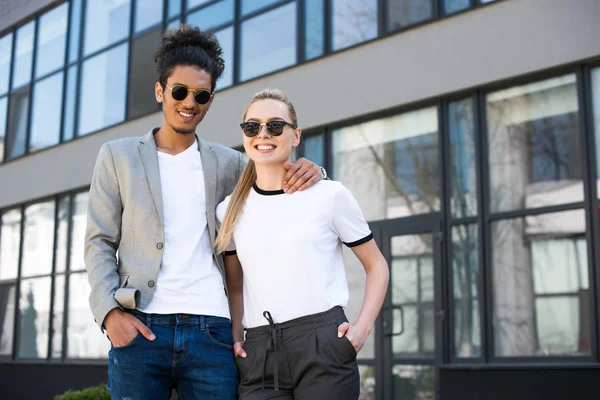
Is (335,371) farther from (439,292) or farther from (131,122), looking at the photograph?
(131,122)

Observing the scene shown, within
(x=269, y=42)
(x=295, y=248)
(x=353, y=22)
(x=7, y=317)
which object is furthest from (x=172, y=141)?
(x=7, y=317)

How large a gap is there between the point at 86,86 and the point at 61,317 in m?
3.90

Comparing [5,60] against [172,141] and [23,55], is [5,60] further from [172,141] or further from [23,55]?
[172,141]

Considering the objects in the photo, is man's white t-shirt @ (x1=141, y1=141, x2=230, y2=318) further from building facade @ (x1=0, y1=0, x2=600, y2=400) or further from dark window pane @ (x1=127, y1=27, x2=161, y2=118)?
dark window pane @ (x1=127, y1=27, x2=161, y2=118)

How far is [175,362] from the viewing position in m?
2.94

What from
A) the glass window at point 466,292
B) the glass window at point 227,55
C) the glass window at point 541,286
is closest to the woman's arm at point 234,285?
the glass window at point 541,286

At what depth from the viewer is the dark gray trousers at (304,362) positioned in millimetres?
2805

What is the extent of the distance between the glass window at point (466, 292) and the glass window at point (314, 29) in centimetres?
304

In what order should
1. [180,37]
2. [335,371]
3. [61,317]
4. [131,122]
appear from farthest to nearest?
[61,317], [131,122], [180,37], [335,371]

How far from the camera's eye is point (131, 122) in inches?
503

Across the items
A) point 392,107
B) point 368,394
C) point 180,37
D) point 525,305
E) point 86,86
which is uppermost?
point 86,86

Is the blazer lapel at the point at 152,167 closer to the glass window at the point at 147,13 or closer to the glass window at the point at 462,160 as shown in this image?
the glass window at the point at 462,160

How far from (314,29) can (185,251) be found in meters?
7.72

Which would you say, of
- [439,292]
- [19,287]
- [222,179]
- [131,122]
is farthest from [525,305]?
[19,287]
